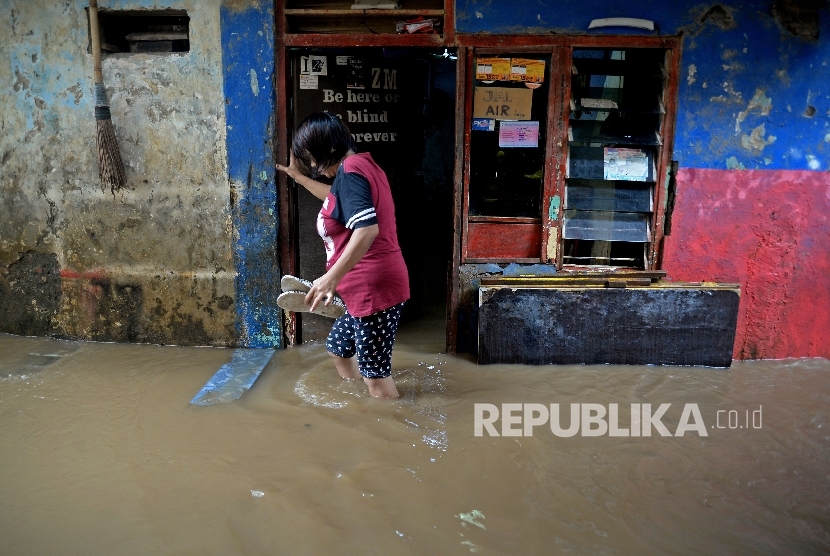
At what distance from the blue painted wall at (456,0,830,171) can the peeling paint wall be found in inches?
78.3

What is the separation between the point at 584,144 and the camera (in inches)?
173

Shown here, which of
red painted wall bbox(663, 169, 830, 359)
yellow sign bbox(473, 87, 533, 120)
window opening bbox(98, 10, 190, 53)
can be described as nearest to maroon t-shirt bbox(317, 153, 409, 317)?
yellow sign bbox(473, 87, 533, 120)

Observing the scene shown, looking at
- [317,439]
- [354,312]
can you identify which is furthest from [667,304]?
[317,439]

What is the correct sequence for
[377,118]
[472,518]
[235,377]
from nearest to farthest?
1. [472,518]
2. [235,377]
3. [377,118]

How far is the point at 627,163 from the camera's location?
14.4ft

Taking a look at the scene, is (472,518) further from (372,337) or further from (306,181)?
(306,181)

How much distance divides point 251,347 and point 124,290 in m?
1.06

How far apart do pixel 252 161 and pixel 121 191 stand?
104cm

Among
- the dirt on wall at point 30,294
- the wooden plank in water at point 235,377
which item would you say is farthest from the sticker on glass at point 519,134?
the dirt on wall at point 30,294

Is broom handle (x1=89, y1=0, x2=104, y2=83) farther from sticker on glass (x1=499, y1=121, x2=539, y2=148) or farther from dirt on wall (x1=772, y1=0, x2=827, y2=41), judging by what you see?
dirt on wall (x1=772, y1=0, x2=827, y2=41)

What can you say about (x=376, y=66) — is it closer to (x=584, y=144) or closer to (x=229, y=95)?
A: (x=229, y=95)

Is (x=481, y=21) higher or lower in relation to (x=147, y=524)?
higher

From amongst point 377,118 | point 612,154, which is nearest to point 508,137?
point 612,154

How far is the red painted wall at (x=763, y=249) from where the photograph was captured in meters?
4.34
